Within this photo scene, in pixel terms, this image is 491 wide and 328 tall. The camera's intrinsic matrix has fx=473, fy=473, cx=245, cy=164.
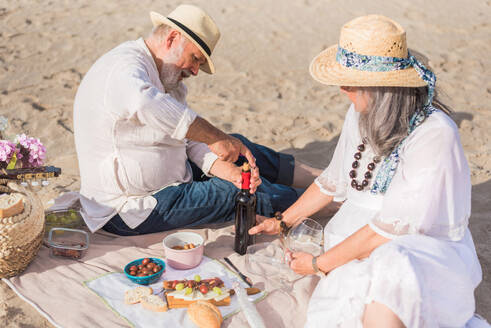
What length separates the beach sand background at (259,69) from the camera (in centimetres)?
491

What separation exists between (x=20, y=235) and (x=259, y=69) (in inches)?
187

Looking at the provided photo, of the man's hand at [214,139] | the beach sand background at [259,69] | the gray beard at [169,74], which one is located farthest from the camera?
the beach sand background at [259,69]

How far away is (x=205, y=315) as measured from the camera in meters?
2.63

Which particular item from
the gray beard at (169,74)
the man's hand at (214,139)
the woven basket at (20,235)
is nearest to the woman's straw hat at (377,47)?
the man's hand at (214,139)

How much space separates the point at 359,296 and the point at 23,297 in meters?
1.96

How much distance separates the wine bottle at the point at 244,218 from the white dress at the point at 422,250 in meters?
0.86

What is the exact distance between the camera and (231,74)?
673cm

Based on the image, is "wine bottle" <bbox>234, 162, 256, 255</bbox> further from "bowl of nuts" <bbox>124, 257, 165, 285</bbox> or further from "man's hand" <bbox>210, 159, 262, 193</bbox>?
"bowl of nuts" <bbox>124, 257, 165, 285</bbox>

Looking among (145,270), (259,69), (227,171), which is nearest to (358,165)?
(227,171)

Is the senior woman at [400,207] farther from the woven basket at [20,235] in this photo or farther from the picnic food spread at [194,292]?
the woven basket at [20,235]

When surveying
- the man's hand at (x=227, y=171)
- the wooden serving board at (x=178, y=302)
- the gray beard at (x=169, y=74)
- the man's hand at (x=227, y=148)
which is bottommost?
the wooden serving board at (x=178, y=302)

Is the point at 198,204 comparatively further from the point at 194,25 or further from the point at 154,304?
the point at 194,25

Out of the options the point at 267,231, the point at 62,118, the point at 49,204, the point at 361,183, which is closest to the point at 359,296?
the point at 361,183

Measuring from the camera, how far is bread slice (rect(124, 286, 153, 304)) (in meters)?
2.78
